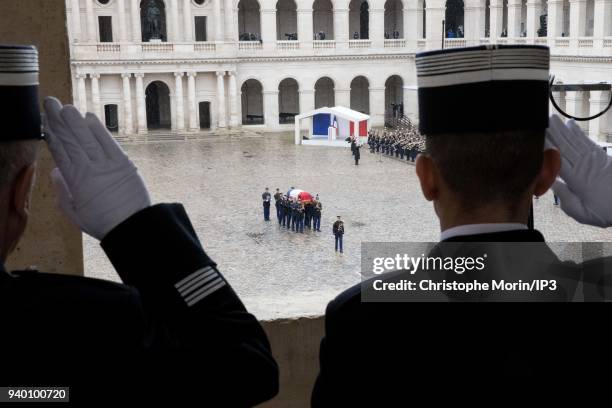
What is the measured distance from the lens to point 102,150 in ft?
4.37

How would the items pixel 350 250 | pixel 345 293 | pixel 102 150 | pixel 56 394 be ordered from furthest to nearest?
pixel 350 250 → pixel 345 293 → pixel 102 150 → pixel 56 394

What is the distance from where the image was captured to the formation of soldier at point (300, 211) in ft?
54.2

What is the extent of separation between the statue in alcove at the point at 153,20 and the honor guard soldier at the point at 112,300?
32.2 m

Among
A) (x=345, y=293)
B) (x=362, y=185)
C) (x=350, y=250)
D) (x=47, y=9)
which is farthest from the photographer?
(x=362, y=185)

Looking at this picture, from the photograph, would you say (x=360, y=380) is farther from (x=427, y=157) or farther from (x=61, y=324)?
(x=61, y=324)

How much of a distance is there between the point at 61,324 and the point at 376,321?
0.49 m

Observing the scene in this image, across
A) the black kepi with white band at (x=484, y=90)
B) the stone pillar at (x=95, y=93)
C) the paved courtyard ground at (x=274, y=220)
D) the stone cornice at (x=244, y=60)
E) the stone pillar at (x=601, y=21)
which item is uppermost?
the stone pillar at (x=601, y=21)

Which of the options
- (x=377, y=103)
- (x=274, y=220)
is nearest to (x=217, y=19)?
(x=377, y=103)

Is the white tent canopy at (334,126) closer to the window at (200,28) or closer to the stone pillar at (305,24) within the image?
the stone pillar at (305,24)

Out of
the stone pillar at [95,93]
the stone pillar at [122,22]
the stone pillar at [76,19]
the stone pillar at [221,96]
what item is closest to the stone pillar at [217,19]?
the stone pillar at [221,96]

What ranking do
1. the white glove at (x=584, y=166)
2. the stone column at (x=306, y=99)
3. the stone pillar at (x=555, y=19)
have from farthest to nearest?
the stone column at (x=306, y=99) → the stone pillar at (x=555, y=19) → the white glove at (x=584, y=166)

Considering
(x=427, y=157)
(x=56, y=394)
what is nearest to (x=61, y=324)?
(x=56, y=394)

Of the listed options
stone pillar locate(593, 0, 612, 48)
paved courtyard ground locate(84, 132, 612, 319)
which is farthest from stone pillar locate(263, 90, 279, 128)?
stone pillar locate(593, 0, 612, 48)

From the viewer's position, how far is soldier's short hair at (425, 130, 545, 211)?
4.37 ft
